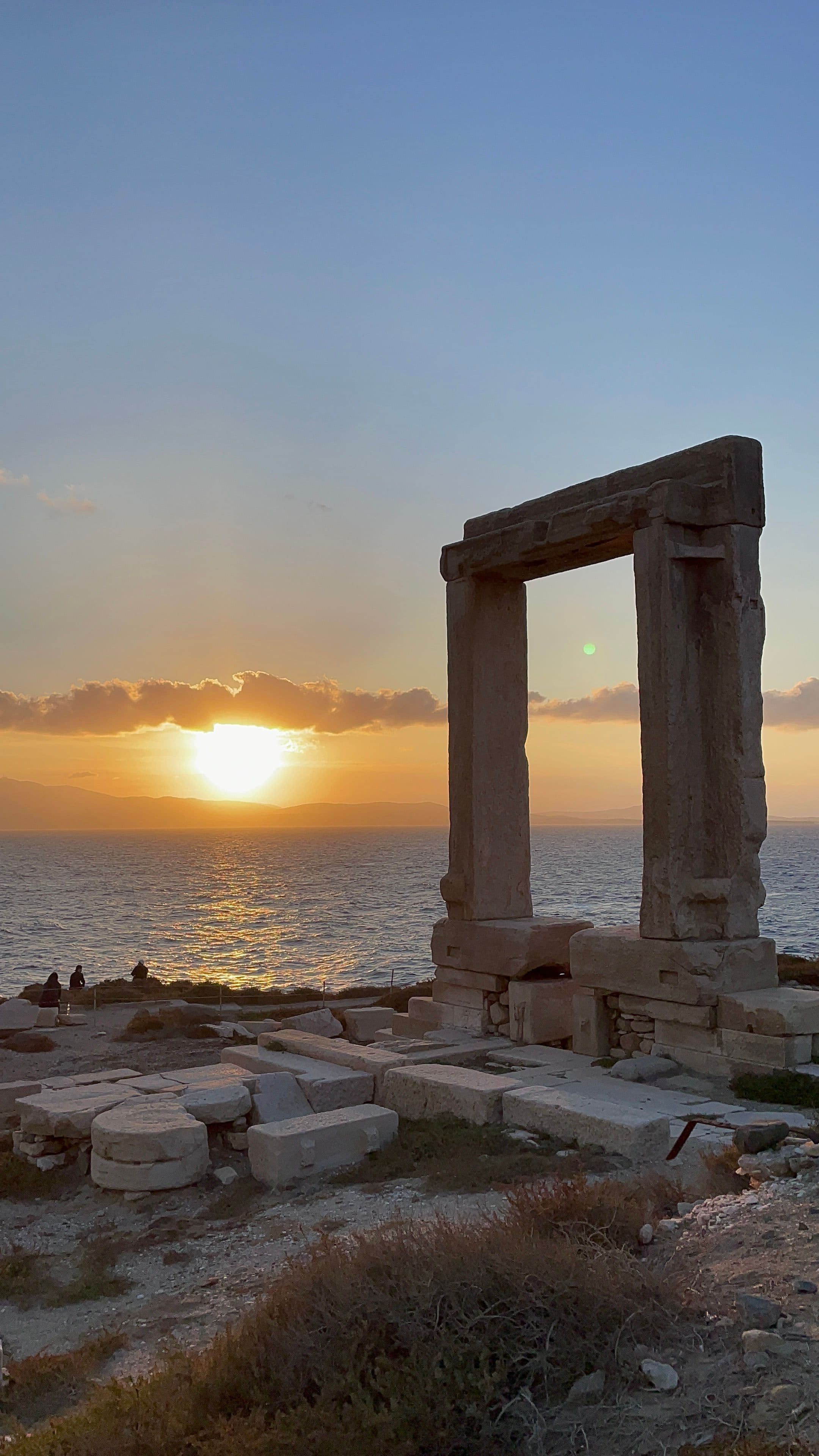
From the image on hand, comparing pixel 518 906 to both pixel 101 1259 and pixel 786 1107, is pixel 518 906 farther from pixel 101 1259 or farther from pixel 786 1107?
pixel 101 1259

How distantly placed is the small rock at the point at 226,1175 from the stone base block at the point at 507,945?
180 inches

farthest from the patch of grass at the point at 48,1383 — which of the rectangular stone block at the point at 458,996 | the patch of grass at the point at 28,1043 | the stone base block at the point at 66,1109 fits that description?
the patch of grass at the point at 28,1043

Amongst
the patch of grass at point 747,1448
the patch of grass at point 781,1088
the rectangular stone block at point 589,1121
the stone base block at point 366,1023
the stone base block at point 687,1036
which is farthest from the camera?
the stone base block at point 366,1023

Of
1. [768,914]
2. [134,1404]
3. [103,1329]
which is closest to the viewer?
[134,1404]

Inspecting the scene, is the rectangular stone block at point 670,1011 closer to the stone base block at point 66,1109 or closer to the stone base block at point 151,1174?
the stone base block at point 151,1174

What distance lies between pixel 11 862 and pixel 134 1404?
14838 cm

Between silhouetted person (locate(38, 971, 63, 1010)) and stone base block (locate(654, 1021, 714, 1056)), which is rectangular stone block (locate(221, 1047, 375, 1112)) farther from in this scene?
silhouetted person (locate(38, 971, 63, 1010))

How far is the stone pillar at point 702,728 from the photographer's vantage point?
1072 centimetres

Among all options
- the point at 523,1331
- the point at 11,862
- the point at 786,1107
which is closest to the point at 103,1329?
the point at 523,1331

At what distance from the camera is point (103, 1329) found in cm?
596

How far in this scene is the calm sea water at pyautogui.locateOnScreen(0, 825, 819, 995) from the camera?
144ft

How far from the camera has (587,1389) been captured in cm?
388

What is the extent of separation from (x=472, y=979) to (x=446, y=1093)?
148 inches

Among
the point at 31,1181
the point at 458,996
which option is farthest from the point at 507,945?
the point at 31,1181
